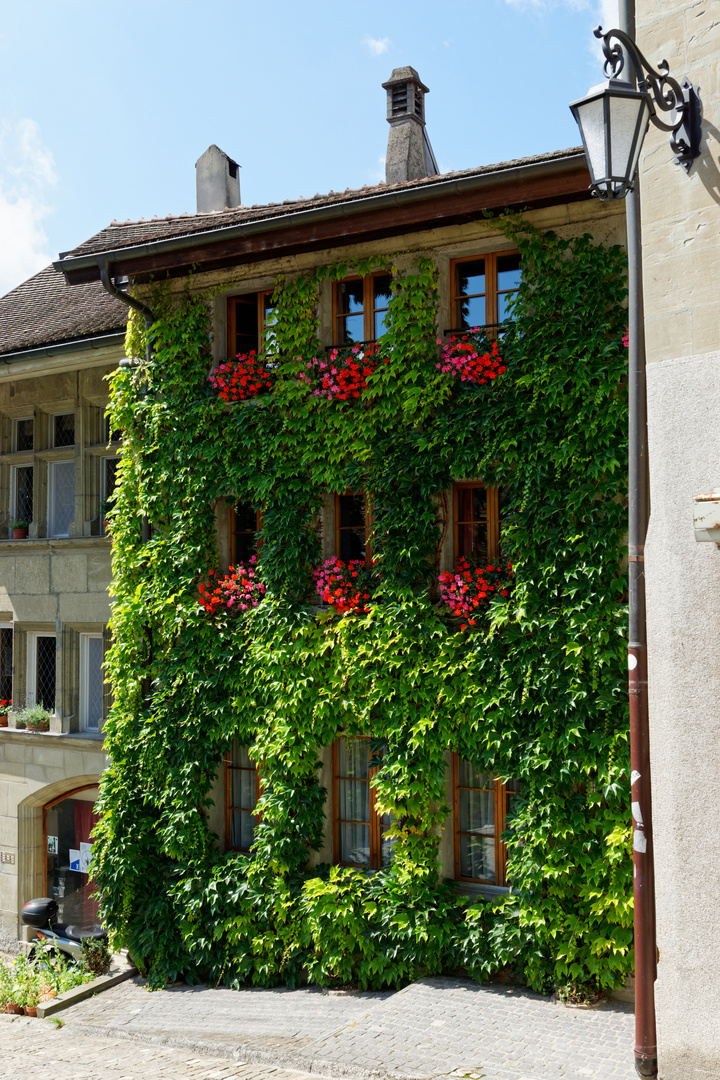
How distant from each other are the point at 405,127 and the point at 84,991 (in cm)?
1356

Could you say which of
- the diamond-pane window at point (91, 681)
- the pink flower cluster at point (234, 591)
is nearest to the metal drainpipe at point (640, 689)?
the pink flower cluster at point (234, 591)

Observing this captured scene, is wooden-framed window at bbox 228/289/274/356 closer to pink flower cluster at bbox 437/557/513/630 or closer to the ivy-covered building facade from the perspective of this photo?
the ivy-covered building facade

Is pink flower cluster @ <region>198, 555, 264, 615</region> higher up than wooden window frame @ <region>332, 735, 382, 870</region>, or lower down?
higher up

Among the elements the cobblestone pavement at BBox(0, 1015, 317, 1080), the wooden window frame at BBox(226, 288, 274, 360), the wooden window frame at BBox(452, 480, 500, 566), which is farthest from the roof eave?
the cobblestone pavement at BBox(0, 1015, 317, 1080)

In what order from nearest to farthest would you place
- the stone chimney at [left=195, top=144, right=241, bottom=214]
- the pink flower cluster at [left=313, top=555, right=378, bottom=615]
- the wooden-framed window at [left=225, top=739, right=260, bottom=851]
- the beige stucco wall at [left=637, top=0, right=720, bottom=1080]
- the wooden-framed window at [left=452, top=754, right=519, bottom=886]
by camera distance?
1. the beige stucco wall at [left=637, top=0, right=720, bottom=1080]
2. the wooden-framed window at [left=452, top=754, right=519, bottom=886]
3. the pink flower cluster at [left=313, top=555, right=378, bottom=615]
4. the wooden-framed window at [left=225, top=739, right=260, bottom=851]
5. the stone chimney at [left=195, top=144, right=241, bottom=214]

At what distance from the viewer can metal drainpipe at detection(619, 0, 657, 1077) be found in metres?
6.18

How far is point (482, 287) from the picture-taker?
1041cm

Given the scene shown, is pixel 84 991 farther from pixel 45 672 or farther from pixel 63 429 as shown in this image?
pixel 63 429

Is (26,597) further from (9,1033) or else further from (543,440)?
(543,440)

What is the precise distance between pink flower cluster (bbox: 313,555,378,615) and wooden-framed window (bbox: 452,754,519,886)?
1.97 meters

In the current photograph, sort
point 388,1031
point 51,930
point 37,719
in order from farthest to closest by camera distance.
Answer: point 37,719 → point 51,930 → point 388,1031

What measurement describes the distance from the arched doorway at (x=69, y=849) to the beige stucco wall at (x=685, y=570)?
392 inches

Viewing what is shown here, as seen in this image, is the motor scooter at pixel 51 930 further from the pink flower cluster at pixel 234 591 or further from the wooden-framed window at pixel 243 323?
the wooden-framed window at pixel 243 323

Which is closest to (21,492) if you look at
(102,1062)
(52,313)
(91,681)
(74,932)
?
(52,313)
